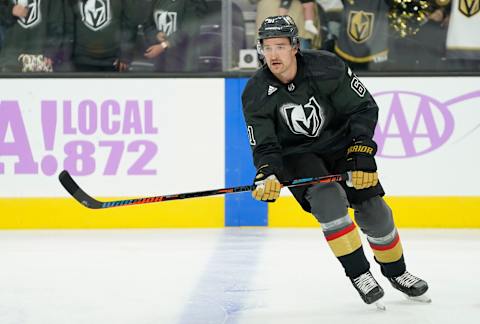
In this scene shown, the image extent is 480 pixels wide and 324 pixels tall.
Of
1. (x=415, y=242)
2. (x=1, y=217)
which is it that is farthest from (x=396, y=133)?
(x=1, y=217)

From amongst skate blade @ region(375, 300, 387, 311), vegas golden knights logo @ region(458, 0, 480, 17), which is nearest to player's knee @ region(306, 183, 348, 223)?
skate blade @ region(375, 300, 387, 311)

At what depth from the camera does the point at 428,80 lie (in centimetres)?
507

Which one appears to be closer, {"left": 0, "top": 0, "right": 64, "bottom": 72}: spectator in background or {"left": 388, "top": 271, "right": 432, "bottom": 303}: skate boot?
{"left": 388, "top": 271, "right": 432, "bottom": 303}: skate boot

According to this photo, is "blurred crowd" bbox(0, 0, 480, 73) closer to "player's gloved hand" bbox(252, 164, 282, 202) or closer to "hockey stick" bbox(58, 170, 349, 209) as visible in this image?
"hockey stick" bbox(58, 170, 349, 209)

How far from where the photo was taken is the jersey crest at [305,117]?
284cm

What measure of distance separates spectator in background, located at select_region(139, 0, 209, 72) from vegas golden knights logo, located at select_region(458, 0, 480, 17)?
4.61 feet

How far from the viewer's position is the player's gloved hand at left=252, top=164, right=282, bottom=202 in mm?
2740

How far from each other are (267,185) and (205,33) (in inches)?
101

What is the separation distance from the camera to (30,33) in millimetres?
5195

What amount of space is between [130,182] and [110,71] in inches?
24.6

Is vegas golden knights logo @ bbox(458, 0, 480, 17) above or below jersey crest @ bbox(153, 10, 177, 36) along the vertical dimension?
above

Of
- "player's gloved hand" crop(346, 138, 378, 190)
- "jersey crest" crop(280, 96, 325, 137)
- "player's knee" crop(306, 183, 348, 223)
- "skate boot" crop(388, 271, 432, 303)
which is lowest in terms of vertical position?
"skate boot" crop(388, 271, 432, 303)

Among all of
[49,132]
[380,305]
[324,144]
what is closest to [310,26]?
[49,132]

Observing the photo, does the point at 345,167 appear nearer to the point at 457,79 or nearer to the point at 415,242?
the point at 415,242
